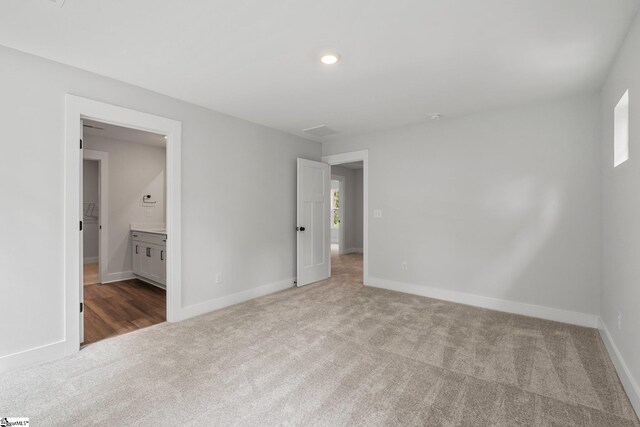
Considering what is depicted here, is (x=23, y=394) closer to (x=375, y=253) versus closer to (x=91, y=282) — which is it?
(x=91, y=282)

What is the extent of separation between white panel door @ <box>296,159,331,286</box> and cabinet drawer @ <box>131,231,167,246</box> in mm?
1963

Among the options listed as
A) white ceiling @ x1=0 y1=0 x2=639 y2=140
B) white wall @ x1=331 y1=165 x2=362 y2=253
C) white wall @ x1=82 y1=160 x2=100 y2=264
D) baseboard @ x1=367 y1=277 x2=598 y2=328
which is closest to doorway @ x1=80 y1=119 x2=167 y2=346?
white wall @ x1=82 y1=160 x2=100 y2=264

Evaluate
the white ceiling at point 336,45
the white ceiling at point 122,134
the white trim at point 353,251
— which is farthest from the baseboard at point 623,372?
the white trim at point 353,251

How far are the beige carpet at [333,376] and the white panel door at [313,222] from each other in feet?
4.89

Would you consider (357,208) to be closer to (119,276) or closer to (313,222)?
(313,222)

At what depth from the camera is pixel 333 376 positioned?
7.03 feet

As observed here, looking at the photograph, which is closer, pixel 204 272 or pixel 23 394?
pixel 23 394

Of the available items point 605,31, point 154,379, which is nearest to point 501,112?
point 605,31

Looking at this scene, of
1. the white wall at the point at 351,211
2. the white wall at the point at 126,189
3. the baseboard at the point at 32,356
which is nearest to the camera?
the baseboard at the point at 32,356

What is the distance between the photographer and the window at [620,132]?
7.48 feet

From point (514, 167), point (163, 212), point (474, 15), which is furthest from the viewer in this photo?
point (163, 212)

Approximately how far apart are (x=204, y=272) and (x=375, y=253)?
2504 mm

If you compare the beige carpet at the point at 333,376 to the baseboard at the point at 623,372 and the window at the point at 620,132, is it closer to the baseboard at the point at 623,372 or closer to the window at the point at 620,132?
the baseboard at the point at 623,372

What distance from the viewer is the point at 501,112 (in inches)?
139
